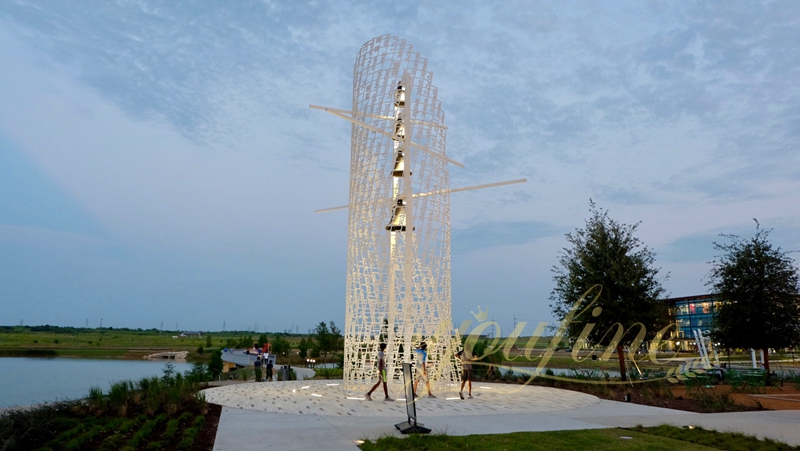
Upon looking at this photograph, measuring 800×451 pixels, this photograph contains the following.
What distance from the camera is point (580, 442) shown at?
763 centimetres

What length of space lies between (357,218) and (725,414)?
925 cm

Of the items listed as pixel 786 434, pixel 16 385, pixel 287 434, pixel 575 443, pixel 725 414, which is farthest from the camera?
pixel 16 385

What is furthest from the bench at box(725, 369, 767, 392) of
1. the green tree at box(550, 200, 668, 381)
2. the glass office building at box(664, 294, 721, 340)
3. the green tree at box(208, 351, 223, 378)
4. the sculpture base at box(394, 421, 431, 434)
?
the glass office building at box(664, 294, 721, 340)

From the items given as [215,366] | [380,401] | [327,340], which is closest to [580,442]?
[380,401]

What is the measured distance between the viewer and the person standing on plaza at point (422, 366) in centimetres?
1256

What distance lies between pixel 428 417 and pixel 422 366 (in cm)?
265

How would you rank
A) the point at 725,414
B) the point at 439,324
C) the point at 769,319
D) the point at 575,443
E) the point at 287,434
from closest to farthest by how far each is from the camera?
the point at 575,443, the point at 287,434, the point at 725,414, the point at 439,324, the point at 769,319

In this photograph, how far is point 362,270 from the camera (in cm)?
1401

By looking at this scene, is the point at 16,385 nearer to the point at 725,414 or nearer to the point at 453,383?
the point at 453,383

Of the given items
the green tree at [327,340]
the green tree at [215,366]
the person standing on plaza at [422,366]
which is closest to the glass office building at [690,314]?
the green tree at [327,340]

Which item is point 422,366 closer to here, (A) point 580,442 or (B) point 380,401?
(B) point 380,401

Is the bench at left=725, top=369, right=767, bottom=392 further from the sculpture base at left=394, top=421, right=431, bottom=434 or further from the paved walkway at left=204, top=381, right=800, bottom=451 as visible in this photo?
the sculpture base at left=394, top=421, right=431, bottom=434

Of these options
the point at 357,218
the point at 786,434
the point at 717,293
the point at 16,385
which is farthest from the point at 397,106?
the point at 16,385

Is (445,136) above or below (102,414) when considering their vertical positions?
above
